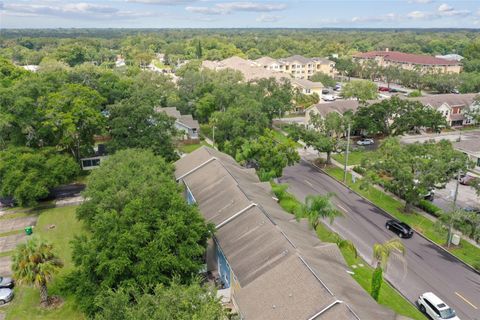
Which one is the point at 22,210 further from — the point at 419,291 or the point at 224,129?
the point at 419,291

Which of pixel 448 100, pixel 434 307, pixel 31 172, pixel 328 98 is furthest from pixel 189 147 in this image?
pixel 448 100

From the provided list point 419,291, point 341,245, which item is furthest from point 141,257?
point 419,291

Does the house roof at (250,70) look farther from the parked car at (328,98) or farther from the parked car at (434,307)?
the parked car at (434,307)

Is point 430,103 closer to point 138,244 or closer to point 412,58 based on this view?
point 412,58

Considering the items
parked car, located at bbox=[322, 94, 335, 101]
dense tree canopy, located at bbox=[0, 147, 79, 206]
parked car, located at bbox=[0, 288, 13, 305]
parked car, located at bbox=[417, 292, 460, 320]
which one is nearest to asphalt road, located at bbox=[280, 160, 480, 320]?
parked car, located at bbox=[417, 292, 460, 320]

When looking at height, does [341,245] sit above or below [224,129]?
below

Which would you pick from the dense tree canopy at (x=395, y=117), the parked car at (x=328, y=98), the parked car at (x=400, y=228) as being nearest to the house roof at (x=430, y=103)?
the dense tree canopy at (x=395, y=117)
